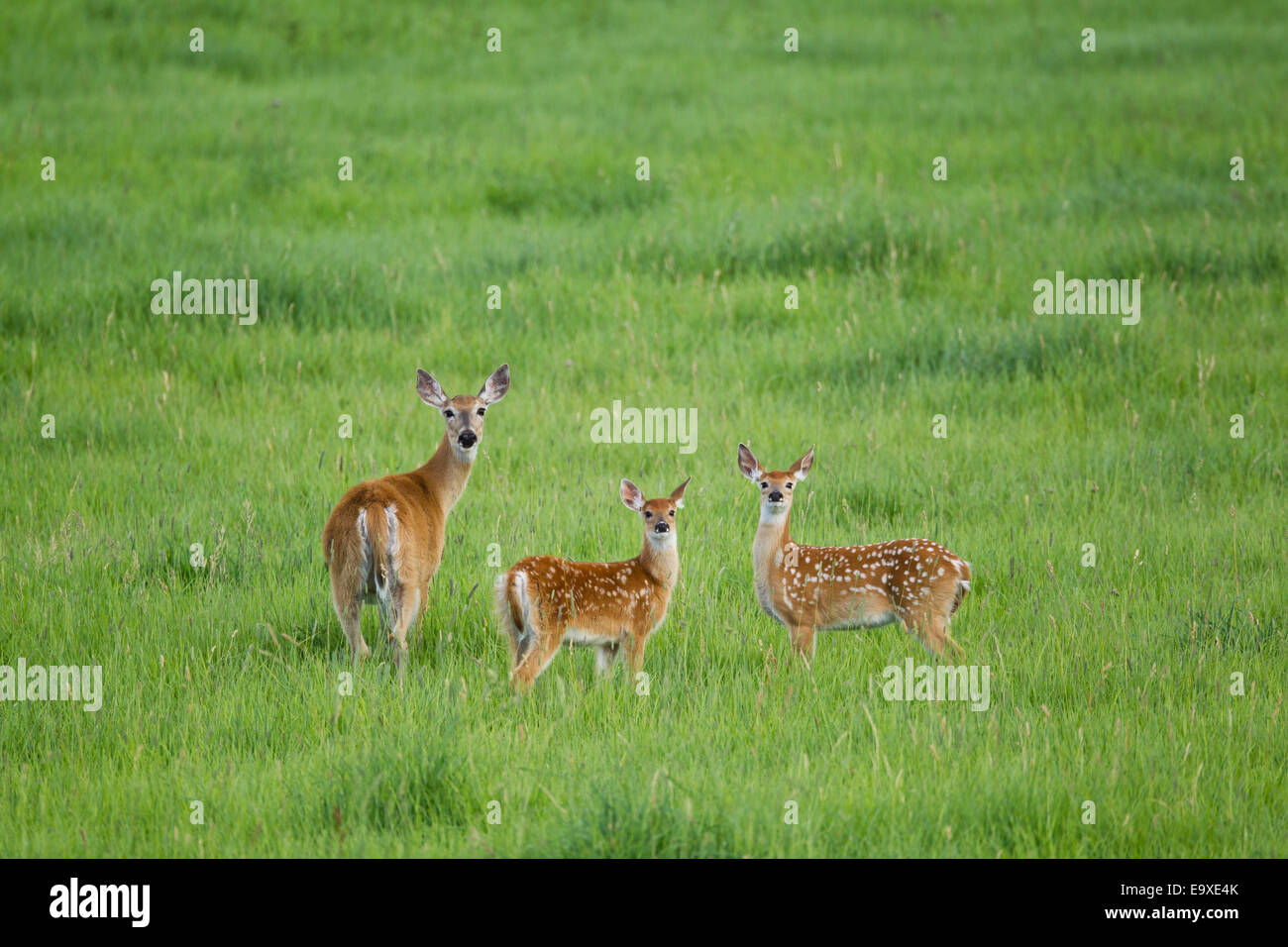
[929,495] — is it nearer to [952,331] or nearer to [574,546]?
[574,546]

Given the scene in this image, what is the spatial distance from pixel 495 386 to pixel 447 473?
691 millimetres

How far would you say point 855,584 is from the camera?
700cm

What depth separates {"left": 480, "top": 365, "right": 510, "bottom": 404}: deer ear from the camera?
26.3 feet

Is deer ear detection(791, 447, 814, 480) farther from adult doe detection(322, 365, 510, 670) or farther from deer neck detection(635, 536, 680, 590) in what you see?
adult doe detection(322, 365, 510, 670)

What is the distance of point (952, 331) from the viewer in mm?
11945

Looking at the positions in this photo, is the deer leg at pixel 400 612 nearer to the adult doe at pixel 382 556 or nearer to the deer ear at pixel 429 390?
the adult doe at pixel 382 556

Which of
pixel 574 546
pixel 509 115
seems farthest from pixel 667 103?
pixel 574 546

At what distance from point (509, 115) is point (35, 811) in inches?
615

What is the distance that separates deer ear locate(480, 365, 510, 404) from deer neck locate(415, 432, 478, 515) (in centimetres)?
40
